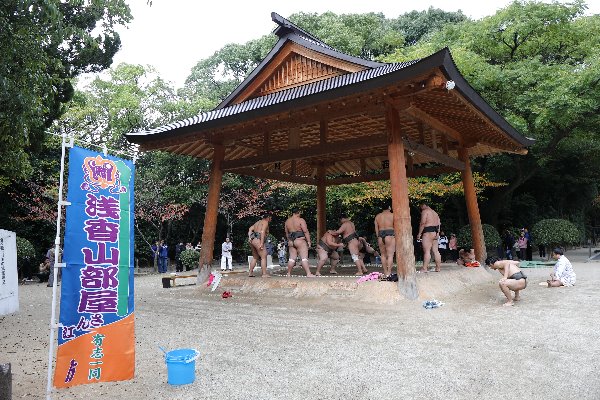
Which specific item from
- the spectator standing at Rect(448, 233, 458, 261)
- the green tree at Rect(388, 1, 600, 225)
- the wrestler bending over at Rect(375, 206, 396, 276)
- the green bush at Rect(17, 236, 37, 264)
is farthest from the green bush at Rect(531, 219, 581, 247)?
the green bush at Rect(17, 236, 37, 264)

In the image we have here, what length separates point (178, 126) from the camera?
9539 millimetres

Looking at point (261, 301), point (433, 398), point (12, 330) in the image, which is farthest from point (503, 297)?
point (12, 330)

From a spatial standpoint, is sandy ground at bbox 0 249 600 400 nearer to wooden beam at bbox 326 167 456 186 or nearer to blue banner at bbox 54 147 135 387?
blue banner at bbox 54 147 135 387

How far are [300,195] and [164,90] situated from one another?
29.6ft

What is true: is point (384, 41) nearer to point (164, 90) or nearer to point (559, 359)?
point (164, 90)

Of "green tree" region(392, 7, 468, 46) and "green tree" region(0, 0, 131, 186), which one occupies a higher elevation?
"green tree" region(392, 7, 468, 46)

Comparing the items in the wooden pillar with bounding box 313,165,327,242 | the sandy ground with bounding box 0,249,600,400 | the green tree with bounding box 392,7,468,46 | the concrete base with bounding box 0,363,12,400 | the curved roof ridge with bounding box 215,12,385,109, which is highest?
the green tree with bounding box 392,7,468,46

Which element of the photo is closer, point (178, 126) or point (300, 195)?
point (178, 126)

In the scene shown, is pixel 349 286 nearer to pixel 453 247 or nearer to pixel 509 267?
pixel 509 267

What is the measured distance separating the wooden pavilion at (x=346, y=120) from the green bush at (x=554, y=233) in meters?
7.99

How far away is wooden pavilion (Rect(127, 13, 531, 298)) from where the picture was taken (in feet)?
24.2

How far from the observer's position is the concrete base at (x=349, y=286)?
757 centimetres

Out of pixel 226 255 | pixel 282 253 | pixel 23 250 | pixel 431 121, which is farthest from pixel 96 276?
pixel 282 253

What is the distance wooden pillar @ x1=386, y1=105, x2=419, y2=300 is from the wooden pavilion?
0.06 ft
